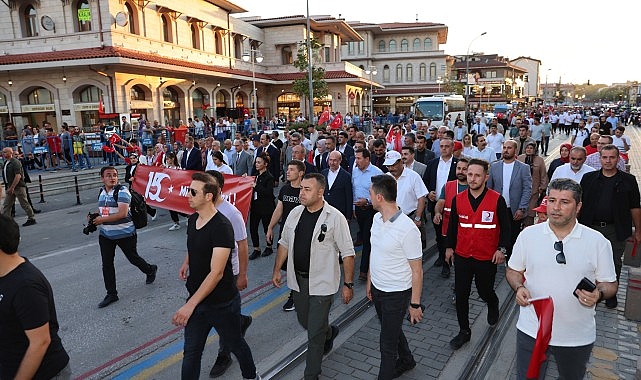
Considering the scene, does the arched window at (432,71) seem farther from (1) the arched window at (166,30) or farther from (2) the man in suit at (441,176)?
(2) the man in suit at (441,176)

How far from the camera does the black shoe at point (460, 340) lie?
4785 mm

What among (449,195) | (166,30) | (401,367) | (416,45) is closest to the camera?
(401,367)

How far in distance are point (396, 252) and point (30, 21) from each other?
29.2 metres

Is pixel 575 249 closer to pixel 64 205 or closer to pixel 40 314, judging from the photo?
pixel 40 314

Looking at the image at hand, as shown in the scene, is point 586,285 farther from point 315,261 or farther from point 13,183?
point 13,183

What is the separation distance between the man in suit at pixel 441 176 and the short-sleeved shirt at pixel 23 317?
17.7 feet

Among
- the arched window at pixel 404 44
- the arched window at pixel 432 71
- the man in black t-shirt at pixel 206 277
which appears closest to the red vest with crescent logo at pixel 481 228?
the man in black t-shirt at pixel 206 277

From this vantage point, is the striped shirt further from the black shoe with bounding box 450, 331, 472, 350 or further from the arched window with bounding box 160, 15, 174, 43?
the arched window with bounding box 160, 15, 174, 43

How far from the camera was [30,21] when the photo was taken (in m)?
25.2

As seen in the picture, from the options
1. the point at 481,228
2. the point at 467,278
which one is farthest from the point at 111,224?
the point at 481,228

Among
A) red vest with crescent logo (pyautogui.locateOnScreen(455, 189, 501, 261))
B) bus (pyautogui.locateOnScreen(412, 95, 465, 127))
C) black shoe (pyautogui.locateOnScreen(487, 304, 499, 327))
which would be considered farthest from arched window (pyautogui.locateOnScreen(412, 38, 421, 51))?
red vest with crescent logo (pyautogui.locateOnScreen(455, 189, 501, 261))

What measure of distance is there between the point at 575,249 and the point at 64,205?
1407 centimetres

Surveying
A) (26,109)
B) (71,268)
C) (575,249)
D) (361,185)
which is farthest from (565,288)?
(26,109)

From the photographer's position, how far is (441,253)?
7.26m
